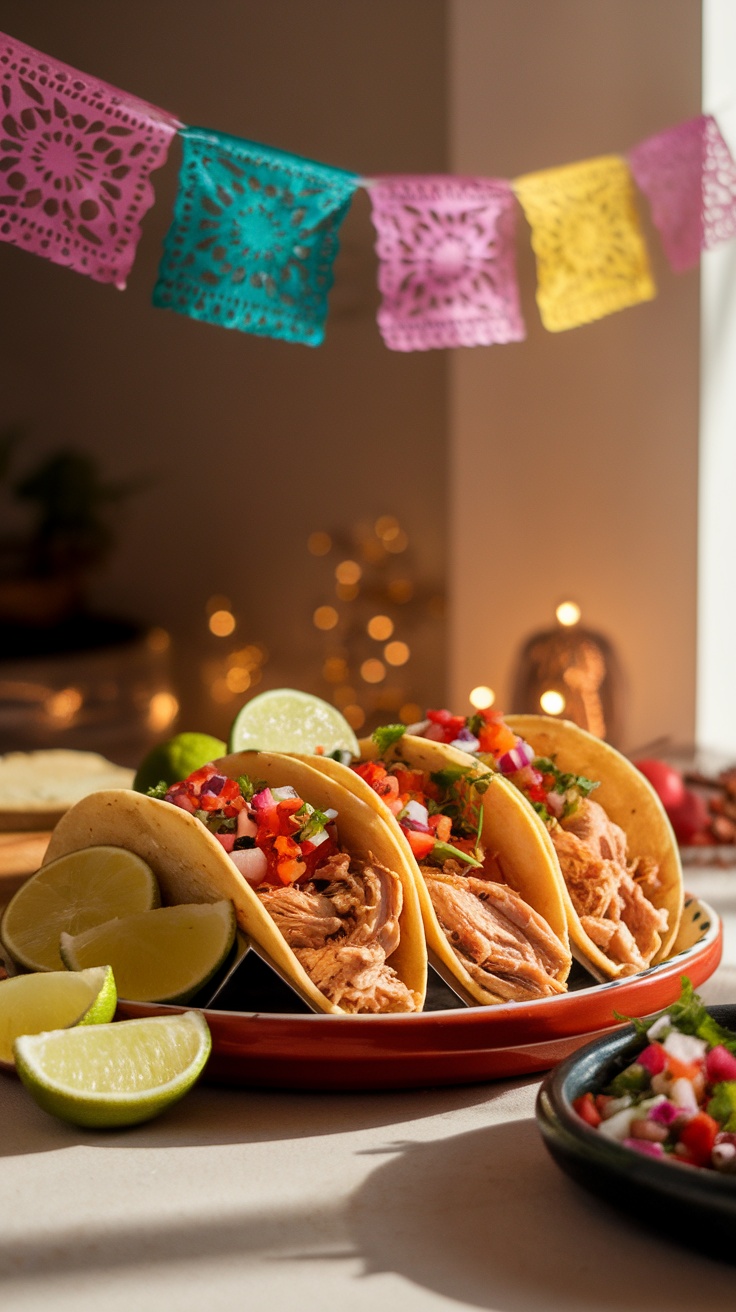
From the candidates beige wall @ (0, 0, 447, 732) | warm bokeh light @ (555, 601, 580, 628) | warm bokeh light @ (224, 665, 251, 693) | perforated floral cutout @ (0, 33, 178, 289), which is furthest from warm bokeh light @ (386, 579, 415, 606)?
perforated floral cutout @ (0, 33, 178, 289)

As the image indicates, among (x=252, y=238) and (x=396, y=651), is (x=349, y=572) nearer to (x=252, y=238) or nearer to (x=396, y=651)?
(x=396, y=651)

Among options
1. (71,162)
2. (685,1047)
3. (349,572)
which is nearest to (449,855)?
(685,1047)

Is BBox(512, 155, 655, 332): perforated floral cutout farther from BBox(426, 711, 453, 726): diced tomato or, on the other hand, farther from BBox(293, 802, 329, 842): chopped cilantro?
BBox(293, 802, 329, 842): chopped cilantro

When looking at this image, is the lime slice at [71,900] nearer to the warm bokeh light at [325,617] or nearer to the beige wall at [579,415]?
the beige wall at [579,415]

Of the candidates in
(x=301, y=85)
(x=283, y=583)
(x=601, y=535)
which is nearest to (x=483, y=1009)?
(x=601, y=535)

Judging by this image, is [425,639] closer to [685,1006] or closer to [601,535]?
[601,535]
